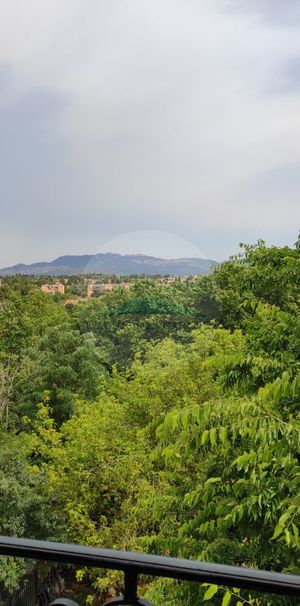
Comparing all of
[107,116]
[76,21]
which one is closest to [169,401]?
[76,21]

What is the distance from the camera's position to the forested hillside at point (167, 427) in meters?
2.29

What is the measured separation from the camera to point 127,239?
101 ft

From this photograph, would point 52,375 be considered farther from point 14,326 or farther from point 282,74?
point 282,74

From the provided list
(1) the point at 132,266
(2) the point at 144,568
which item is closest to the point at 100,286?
(1) the point at 132,266

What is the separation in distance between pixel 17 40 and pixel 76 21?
3165 millimetres

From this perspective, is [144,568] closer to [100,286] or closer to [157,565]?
[157,565]

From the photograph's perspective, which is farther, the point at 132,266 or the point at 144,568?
the point at 132,266

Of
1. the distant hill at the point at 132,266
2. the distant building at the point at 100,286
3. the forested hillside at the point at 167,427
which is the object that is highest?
the distant hill at the point at 132,266

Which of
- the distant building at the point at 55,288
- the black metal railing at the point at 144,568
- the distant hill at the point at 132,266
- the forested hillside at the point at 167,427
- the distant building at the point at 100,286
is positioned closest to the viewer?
the black metal railing at the point at 144,568

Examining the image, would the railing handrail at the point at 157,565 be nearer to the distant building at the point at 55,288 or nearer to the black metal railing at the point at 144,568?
the black metal railing at the point at 144,568

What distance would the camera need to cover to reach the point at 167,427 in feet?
7.49

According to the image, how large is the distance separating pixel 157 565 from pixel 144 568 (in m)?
0.02

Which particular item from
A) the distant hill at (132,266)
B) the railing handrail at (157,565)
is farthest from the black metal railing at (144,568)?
the distant hill at (132,266)

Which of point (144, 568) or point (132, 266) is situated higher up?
point (132, 266)
